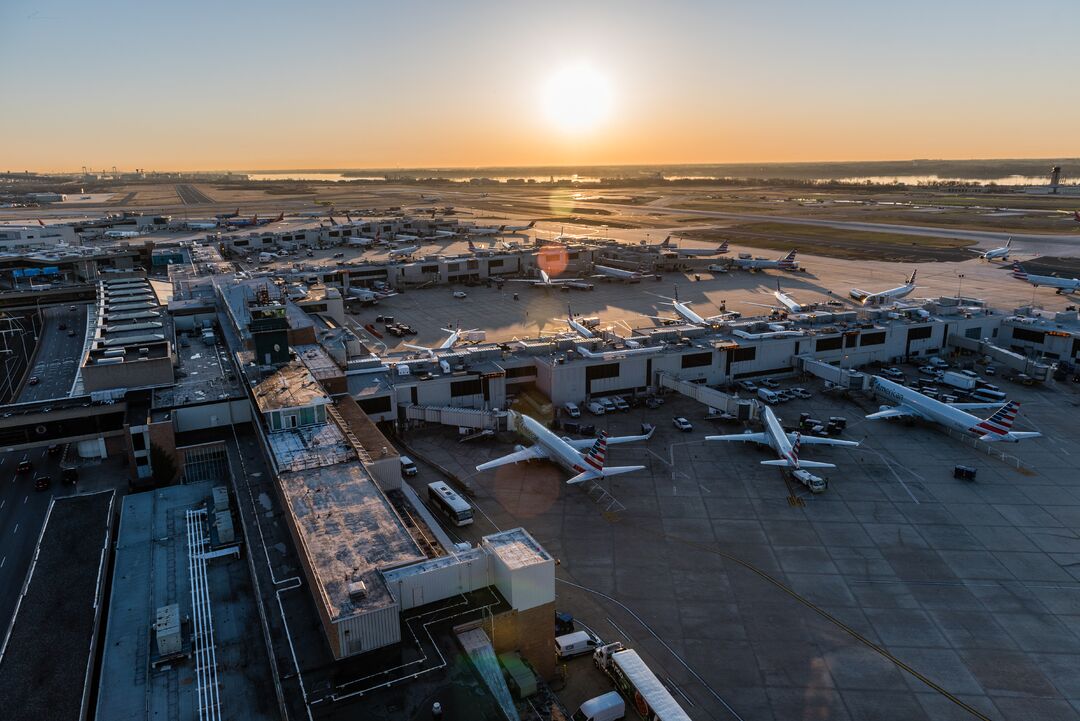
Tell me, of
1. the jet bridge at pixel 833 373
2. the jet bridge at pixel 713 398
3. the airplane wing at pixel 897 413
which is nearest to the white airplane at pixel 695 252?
the jet bridge at pixel 833 373

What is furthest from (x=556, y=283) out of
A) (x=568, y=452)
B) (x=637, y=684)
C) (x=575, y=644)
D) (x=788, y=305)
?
(x=637, y=684)

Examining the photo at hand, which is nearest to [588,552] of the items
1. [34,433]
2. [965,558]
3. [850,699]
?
[850,699]

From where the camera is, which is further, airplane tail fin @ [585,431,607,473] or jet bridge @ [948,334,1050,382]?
jet bridge @ [948,334,1050,382]

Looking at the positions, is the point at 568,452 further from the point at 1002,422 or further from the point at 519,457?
the point at 1002,422

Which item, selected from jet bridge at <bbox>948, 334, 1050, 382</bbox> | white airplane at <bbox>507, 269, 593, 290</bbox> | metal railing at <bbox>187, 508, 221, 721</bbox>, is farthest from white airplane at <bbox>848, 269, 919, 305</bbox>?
metal railing at <bbox>187, 508, 221, 721</bbox>

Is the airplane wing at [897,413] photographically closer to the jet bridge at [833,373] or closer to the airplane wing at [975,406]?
the airplane wing at [975,406]

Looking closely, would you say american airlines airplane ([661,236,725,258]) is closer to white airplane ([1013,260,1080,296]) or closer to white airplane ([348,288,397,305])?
white airplane ([1013,260,1080,296])
